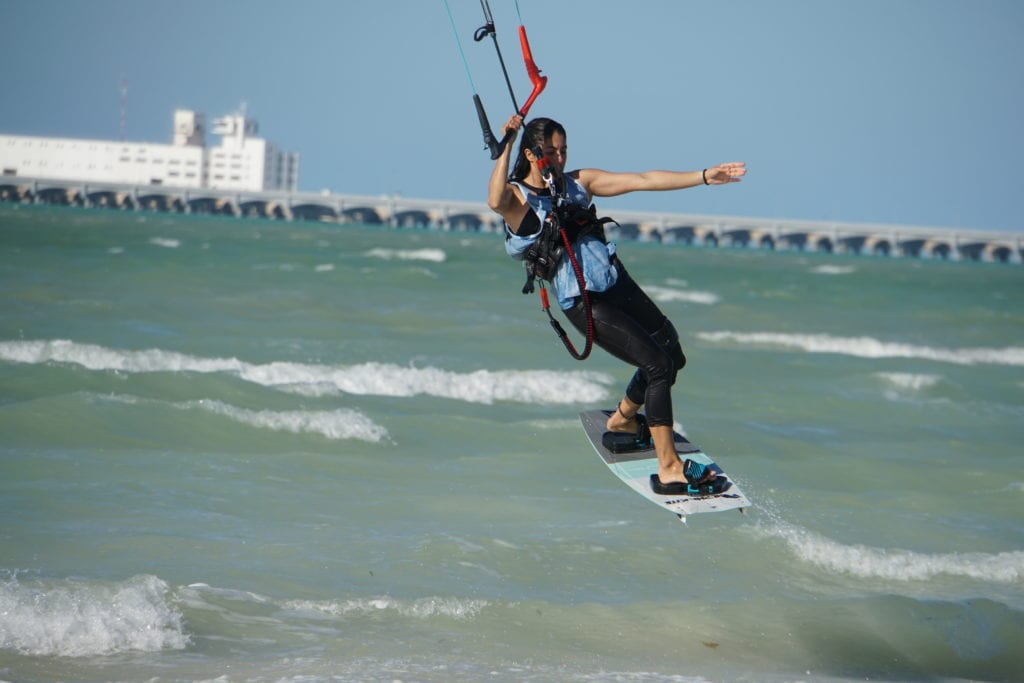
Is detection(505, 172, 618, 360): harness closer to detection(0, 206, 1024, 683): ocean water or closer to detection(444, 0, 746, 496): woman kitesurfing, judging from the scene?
detection(444, 0, 746, 496): woman kitesurfing

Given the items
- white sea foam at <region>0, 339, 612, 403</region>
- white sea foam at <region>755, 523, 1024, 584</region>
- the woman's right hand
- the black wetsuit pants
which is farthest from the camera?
white sea foam at <region>0, 339, 612, 403</region>

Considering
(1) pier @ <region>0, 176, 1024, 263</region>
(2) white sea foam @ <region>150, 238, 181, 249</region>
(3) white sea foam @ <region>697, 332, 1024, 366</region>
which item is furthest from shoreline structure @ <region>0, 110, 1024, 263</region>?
(3) white sea foam @ <region>697, 332, 1024, 366</region>

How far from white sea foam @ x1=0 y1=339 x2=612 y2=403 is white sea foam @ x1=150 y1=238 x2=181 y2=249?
95.6 ft

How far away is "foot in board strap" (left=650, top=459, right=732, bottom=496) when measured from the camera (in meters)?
7.14

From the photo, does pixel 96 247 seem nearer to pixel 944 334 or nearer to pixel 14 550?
pixel 944 334

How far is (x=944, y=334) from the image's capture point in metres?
31.4

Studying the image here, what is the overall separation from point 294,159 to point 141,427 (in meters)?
171

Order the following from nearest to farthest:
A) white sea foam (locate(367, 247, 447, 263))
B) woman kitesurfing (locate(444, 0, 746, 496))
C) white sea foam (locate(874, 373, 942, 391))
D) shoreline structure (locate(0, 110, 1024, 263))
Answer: woman kitesurfing (locate(444, 0, 746, 496)) → white sea foam (locate(874, 373, 942, 391)) → white sea foam (locate(367, 247, 447, 263)) → shoreline structure (locate(0, 110, 1024, 263))

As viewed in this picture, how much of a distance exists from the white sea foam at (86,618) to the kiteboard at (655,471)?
8.96 ft

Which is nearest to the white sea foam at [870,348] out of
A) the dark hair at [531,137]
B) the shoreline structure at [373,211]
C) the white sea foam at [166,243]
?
the dark hair at [531,137]

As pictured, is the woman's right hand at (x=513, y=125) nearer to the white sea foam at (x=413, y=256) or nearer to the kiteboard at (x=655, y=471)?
the kiteboard at (x=655, y=471)

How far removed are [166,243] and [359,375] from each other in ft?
109

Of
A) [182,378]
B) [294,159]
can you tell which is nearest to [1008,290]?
[182,378]

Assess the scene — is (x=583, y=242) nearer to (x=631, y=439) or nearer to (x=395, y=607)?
(x=631, y=439)
